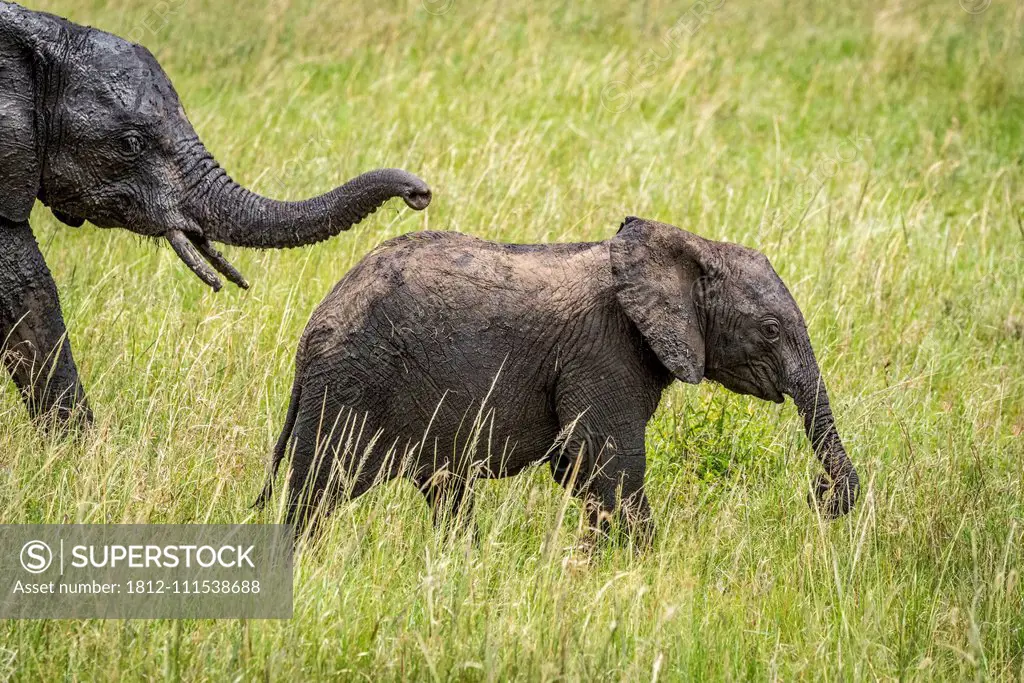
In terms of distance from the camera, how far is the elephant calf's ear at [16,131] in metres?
5.46

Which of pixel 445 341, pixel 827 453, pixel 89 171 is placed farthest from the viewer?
pixel 89 171

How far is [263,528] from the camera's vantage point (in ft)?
15.8

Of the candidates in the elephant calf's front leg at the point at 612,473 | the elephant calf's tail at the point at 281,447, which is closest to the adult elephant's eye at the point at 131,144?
the elephant calf's tail at the point at 281,447

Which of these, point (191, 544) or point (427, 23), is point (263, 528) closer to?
point (191, 544)

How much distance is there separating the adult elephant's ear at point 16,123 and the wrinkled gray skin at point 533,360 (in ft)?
4.38

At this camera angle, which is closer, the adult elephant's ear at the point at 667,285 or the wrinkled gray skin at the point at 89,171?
the adult elephant's ear at the point at 667,285

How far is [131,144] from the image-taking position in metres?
5.55

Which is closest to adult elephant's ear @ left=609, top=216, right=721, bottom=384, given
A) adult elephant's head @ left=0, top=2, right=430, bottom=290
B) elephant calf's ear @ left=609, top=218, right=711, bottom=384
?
elephant calf's ear @ left=609, top=218, right=711, bottom=384

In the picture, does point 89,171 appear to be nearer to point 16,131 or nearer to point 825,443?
point 16,131

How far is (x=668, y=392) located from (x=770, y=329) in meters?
1.47

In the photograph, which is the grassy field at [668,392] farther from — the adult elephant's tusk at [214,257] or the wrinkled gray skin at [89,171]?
the adult elephant's tusk at [214,257]

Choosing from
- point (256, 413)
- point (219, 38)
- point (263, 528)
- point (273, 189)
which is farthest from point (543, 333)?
point (219, 38)

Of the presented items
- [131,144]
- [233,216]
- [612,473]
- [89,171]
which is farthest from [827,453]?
[89,171]

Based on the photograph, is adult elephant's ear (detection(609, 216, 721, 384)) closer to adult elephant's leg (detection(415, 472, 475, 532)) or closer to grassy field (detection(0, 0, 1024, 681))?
grassy field (detection(0, 0, 1024, 681))
